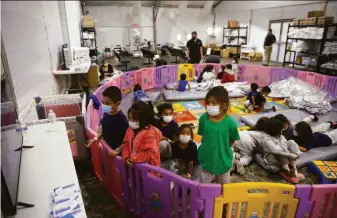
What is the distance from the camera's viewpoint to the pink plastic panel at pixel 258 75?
293 inches

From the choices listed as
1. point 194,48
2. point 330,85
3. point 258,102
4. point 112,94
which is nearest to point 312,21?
point 330,85

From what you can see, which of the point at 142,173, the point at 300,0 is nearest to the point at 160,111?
the point at 142,173

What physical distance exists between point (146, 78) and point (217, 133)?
5289 millimetres

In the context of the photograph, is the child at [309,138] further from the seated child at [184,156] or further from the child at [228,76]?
the child at [228,76]

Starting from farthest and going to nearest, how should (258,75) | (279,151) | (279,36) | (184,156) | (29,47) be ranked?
(279,36) → (258,75) → (29,47) → (279,151) → (184,156)

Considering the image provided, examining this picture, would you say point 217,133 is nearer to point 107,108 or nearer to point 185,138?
point 185,138

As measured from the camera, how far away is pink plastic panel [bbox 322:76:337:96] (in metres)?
5.92

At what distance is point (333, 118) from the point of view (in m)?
4.70

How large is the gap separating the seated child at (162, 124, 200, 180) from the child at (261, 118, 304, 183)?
37.3 inches

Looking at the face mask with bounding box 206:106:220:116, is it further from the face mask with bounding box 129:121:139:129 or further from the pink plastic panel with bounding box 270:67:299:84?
the pink plastic panel with bounding box 270:67:299:84

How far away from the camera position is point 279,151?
9.49ft

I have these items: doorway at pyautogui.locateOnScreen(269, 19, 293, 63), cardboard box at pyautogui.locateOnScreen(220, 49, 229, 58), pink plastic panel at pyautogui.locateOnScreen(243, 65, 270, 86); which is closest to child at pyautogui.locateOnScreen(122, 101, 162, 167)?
pink plastic panel at pyautogui.locateOnScreen(243, 65, 270, 86)

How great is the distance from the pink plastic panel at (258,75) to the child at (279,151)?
Answer: 4800mm

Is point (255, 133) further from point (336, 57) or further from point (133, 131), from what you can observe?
point (336, 57)
